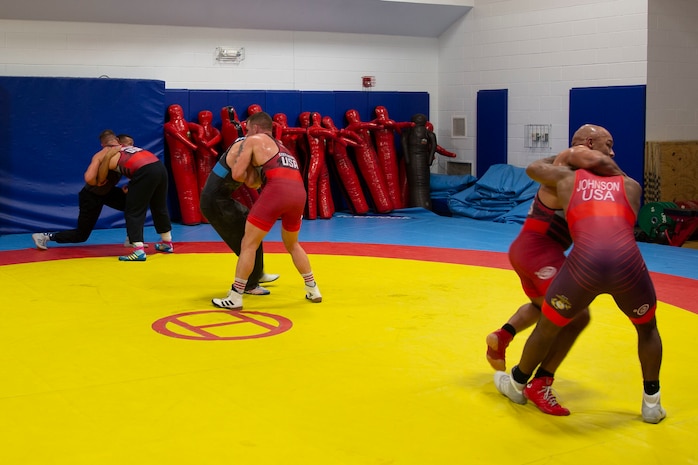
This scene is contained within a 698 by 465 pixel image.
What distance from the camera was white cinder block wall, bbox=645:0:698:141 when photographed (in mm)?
12375

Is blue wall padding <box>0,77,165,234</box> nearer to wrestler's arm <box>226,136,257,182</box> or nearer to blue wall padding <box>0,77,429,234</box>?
blue wall padding <box>0,77,429,234</box>

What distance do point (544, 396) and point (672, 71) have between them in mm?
9200

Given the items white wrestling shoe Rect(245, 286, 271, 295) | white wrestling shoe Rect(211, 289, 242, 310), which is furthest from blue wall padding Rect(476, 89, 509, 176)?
white wrestling shoe Rect(211, 289, 242, 310)

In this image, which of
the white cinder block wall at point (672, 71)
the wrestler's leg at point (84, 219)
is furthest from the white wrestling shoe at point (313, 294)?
the white cinder block wall at point (672, 71)

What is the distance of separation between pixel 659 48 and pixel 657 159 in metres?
1.57

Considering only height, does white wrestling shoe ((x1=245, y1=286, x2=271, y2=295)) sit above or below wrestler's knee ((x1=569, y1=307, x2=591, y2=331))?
below

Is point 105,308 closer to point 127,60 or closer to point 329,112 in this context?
point 127,60

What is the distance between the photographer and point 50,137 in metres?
12.3

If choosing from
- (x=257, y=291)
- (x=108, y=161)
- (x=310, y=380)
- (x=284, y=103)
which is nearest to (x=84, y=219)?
(x=108, y=161)

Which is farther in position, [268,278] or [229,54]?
[229,54]

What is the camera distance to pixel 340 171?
1446 cm

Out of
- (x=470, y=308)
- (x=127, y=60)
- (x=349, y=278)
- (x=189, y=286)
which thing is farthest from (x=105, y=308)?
(x=127, y=60)

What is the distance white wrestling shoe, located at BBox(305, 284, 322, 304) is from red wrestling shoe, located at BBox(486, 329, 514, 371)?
252cm

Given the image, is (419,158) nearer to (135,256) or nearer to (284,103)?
(284,103)
